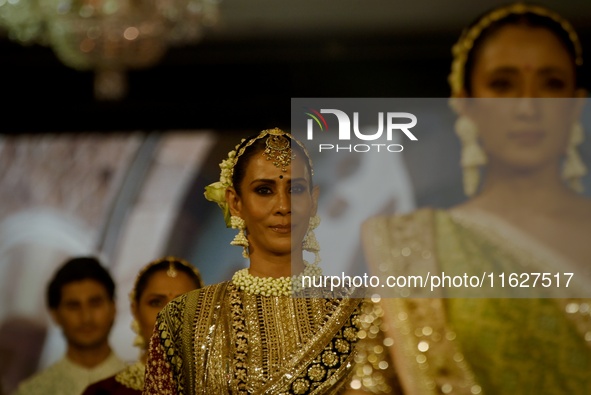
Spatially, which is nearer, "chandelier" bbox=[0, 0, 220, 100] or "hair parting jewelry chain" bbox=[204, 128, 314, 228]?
"hair parting jewelry chain" bbox=[204, 128, 314, 228]

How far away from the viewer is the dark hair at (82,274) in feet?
12.1

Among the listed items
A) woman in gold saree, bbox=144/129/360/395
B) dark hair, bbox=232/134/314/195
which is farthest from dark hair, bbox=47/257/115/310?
dark hair, bbox=232/134/314/195

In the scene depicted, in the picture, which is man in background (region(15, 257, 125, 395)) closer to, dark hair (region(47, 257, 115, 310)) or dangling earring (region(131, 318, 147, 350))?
dark hair (region(47, 257, 115, 310))

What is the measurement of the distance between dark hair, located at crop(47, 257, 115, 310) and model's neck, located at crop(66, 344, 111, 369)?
0.17m

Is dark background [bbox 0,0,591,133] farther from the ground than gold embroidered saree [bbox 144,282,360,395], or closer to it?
farther from the ground

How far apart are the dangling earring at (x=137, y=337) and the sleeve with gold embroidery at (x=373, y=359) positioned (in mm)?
687

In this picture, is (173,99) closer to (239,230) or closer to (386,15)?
(386,15)

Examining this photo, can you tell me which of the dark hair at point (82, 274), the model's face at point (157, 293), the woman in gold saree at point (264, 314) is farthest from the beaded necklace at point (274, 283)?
the dark hair at point (82, 274)

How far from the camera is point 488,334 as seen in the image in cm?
289

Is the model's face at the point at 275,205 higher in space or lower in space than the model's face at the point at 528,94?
lower

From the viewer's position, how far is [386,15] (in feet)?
18.2

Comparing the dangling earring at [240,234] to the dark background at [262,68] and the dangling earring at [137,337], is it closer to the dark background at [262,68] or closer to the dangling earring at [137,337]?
the dangling earring at [137,337]

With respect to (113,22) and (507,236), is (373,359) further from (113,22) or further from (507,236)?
(113,22)

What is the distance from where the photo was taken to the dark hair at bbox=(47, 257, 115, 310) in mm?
3691
